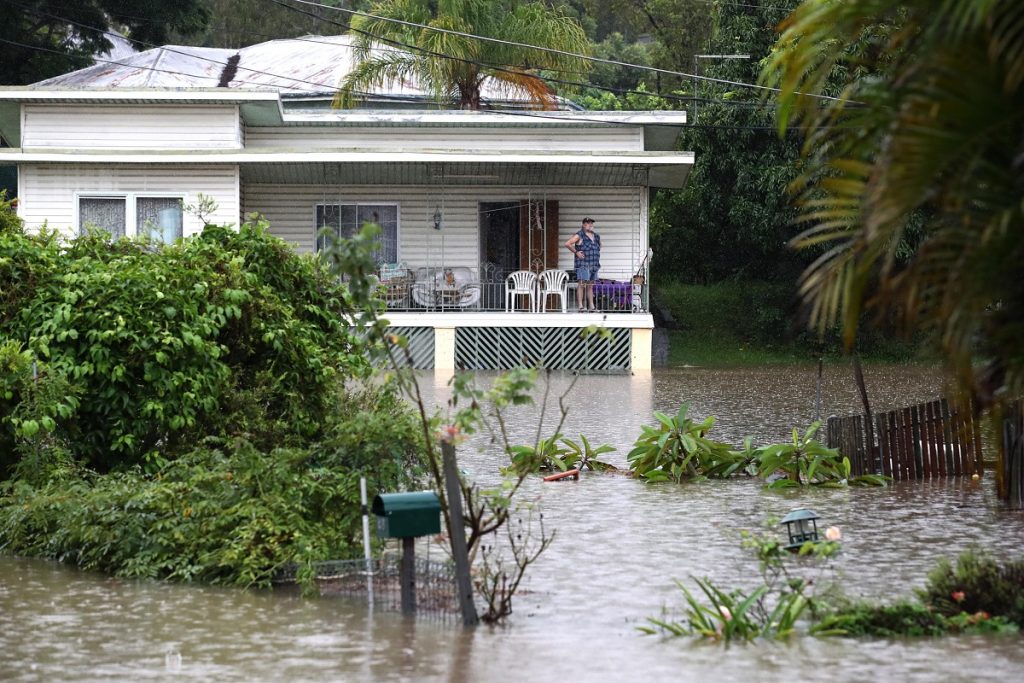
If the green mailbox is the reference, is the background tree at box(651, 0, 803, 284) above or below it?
above

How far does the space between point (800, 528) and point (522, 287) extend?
20.7 m

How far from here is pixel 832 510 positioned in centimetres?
1264

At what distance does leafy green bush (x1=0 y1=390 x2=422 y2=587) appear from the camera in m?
9.84

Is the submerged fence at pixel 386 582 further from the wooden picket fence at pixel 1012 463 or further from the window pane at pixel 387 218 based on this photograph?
the window pane at pixel 387 218

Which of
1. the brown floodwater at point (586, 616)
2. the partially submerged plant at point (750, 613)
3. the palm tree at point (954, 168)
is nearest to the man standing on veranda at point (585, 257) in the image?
the brown floodwater at point (586, 616)

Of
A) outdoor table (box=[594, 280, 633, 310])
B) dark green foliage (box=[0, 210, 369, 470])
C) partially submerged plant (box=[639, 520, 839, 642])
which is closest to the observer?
partially submerged plant (box=[639, 520, 839, 642])

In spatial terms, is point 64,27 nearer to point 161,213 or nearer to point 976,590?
point 161,213

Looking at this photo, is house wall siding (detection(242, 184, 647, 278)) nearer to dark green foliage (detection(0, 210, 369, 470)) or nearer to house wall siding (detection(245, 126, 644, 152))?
house wall siding (detection(245, 126, 644, 152))

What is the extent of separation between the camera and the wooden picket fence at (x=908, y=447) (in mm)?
14461

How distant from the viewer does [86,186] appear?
30.4 meters

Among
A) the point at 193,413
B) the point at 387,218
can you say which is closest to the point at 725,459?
the point at 193,413

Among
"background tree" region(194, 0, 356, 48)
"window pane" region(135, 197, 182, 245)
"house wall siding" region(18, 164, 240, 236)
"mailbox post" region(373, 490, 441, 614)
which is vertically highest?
"background tree" region(194, 0, 356, 48)

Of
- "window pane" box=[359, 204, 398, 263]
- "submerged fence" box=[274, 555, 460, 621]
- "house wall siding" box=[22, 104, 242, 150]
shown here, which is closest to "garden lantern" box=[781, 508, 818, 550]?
"submerged fence" box=[274, 555, 460, 621]

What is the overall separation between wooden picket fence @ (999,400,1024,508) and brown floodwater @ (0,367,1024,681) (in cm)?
20
